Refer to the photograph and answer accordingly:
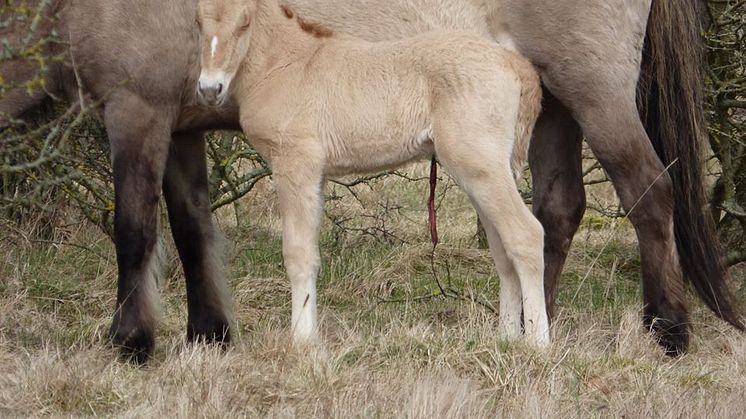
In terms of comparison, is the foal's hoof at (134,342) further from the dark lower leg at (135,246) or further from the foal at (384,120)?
the foal at (384,120)

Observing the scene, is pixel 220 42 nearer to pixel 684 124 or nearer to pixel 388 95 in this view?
pixel 388 95

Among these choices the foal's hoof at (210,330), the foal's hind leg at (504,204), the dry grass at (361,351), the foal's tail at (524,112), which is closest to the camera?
the dry grass at (361,351)

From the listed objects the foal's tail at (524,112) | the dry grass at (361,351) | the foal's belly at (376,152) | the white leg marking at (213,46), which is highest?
the white leg marking at (213,46)

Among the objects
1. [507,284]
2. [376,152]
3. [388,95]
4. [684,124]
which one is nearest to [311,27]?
[388,95]

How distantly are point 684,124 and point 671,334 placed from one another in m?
1.12

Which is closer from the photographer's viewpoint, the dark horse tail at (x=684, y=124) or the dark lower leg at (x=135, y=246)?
the dark lower leg at (x=135, y=246)

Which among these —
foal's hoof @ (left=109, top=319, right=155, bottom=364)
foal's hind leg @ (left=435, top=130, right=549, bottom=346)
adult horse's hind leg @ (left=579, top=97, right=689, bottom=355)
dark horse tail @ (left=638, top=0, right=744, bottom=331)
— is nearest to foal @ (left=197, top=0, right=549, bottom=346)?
foal's hind leg @ (left=435, top=130, right=549, bottom=346)

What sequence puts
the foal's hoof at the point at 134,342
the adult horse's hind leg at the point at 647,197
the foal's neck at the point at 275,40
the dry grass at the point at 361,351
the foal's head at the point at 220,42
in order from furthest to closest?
the adult horse's hind leg at the point at 647,197
the foal's neck at the point at 275,40
the foal's hoof at the point at 134,342
the foal's head at the point at 220,42
the dry grass at the point at 361,351

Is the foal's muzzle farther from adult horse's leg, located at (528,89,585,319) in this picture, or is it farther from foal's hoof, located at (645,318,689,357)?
foal's hoof, located at (645,318,689,357)

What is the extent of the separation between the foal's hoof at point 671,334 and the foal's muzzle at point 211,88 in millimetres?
2296

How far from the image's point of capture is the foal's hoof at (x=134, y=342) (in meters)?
5.53

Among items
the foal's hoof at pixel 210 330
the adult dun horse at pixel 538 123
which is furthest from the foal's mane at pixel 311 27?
the foal's hoof at pixel 210 330

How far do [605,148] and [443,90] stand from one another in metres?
1.02

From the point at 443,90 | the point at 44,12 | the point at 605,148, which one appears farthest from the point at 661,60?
the point at 44,12
